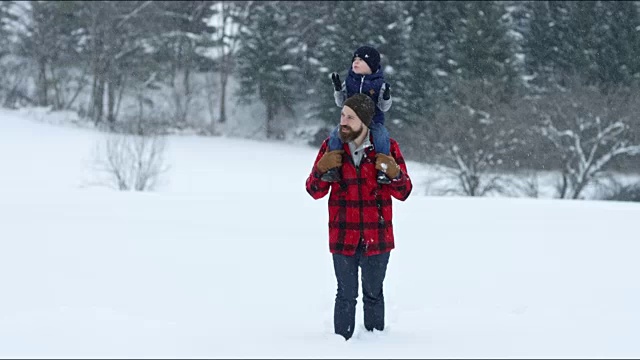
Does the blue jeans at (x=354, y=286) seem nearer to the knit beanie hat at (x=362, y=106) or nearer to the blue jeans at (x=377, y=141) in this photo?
the blue jeans at (x=377, y=141)

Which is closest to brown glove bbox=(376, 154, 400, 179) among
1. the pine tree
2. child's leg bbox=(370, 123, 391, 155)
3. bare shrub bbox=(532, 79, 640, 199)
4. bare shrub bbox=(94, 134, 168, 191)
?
child's leg bbox=(370, 123, 391, 155)

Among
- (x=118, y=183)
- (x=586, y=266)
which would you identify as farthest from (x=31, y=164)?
(x=586, y=266)

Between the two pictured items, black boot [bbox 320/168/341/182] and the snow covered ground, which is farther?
the snow covered ground

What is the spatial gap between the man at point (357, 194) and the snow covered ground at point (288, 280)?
47 cm

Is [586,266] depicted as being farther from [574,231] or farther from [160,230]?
[160,230]

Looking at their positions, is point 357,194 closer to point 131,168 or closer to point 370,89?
point 370,89

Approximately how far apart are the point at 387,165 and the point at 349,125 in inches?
11.8

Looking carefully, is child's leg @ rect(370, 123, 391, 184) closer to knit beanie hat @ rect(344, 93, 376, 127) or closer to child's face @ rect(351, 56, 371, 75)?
knit beanie hat @ rect(344, 93, 376, 127)

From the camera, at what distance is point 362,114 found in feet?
12.5

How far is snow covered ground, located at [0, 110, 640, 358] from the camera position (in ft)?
12.9

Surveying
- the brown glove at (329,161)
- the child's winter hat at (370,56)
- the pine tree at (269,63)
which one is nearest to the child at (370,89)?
the child's winter hat at (370,56)

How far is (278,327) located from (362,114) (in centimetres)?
164

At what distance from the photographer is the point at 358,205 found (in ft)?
12.7

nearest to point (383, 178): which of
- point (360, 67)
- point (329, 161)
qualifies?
point (329, 161)
